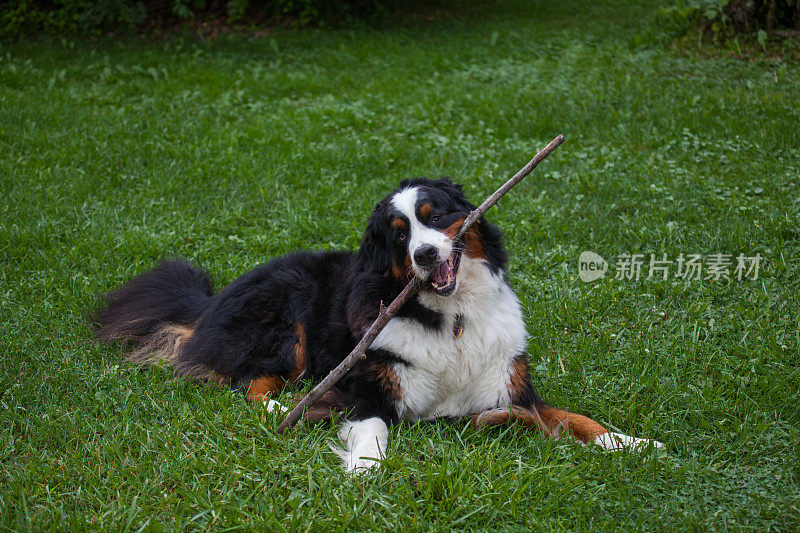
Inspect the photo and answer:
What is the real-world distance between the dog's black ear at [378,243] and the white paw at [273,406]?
0.78m

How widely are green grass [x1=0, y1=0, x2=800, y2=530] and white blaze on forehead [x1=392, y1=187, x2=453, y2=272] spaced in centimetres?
84

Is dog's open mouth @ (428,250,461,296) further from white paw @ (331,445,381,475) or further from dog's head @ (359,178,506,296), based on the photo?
white paw @ (331,445,381,475)

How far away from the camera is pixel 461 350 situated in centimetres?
317

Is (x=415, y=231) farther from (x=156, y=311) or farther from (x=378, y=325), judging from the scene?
(x=156, y=311)

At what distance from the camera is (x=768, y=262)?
4555 mm

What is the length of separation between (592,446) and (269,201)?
386cm

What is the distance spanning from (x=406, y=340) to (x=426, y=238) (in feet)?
1.65

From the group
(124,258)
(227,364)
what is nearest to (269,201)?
(124,258)

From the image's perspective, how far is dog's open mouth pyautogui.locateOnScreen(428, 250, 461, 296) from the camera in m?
3.02

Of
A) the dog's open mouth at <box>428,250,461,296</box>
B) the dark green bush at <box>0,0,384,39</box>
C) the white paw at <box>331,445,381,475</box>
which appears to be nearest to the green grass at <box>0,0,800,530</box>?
the white paw at <box>331,445,381,475</box>

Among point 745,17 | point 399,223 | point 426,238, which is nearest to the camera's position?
point 426,238

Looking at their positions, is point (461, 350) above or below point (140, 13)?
below

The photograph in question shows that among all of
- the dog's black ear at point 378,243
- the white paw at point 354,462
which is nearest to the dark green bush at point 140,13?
the dog's black ear at point 378,243

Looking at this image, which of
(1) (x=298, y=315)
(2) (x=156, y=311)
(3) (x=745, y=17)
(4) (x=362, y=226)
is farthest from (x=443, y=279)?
(3) (x=745, y=17)
